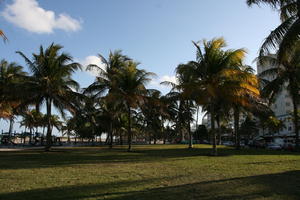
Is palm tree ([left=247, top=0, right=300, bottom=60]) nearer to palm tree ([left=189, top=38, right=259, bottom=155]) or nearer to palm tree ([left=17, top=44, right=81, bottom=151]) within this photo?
palm tree ([left=189, top=38, right=259, bottom=155])

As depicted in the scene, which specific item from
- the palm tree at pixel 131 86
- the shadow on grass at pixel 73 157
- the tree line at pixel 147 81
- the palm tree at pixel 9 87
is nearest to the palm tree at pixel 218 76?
the tree line at pixel 147 81

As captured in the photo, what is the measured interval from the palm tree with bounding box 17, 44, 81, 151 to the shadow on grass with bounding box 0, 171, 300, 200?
15.7m

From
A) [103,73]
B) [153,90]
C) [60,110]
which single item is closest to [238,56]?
[153,90]

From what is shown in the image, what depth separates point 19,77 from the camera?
74.2ft

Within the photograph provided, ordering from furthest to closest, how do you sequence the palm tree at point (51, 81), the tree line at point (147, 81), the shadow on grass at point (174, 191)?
the palm tree at point (51, 81), the tree line at point (147, 81), the shadow on grass at point (174, 191)

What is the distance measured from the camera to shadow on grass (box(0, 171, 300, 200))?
6180 millimetres

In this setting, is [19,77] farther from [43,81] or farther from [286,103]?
[286,103]

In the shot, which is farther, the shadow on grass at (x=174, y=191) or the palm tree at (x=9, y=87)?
the palm tree at (x=9, y=87)

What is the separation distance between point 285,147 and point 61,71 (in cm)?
2912

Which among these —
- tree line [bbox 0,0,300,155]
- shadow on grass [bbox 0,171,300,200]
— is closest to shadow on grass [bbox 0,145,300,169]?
tree line [bbox 0,0,300,155]

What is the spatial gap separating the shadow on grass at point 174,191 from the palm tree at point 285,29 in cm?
562

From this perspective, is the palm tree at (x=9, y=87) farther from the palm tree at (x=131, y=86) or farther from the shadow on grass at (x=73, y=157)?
the palm tree at (x=131, y=86)

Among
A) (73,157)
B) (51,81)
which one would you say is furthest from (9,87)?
(73,157)

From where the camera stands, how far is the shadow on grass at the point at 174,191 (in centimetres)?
618
